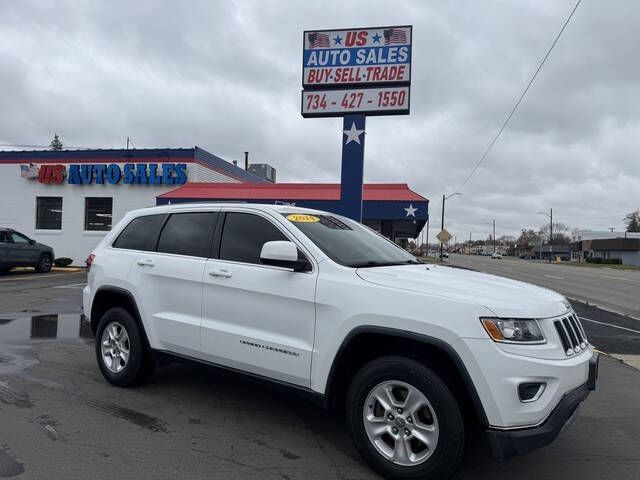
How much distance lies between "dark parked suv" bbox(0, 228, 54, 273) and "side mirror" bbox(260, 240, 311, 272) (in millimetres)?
17129

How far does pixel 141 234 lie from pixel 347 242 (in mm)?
2343

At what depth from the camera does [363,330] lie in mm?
3387

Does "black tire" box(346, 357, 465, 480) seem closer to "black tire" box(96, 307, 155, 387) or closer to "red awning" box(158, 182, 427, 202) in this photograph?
"black tire" box(96, 307, 155, 387)

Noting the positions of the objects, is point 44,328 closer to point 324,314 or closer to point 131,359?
point 131,359

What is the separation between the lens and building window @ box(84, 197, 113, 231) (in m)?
23.5

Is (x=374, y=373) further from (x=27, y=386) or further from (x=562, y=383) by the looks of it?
(x=27, y=386)

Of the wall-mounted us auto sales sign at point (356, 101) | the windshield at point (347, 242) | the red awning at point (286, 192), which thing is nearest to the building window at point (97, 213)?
the red awning at point (286, 192)

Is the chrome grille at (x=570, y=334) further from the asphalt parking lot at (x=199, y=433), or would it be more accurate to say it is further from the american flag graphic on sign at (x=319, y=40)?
the american flag graphic on sign at (x=319, y=40)

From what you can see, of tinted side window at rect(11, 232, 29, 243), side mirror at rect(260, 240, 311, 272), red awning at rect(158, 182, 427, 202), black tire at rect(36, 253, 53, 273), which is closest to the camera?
side mirror at rect(260, 240, 311, 272)

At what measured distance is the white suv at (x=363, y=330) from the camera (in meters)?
3.02

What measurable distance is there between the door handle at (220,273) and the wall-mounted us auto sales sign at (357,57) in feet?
32.7

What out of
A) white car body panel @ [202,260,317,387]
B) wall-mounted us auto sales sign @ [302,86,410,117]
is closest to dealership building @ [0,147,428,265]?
wall-mounted us auto sales sign @ [302,86,410,117]

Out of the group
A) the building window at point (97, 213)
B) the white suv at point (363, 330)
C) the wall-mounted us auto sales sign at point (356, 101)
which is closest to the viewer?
the white suv at point (363, 330)

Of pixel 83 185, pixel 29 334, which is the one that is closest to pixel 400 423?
pixel 29 334
